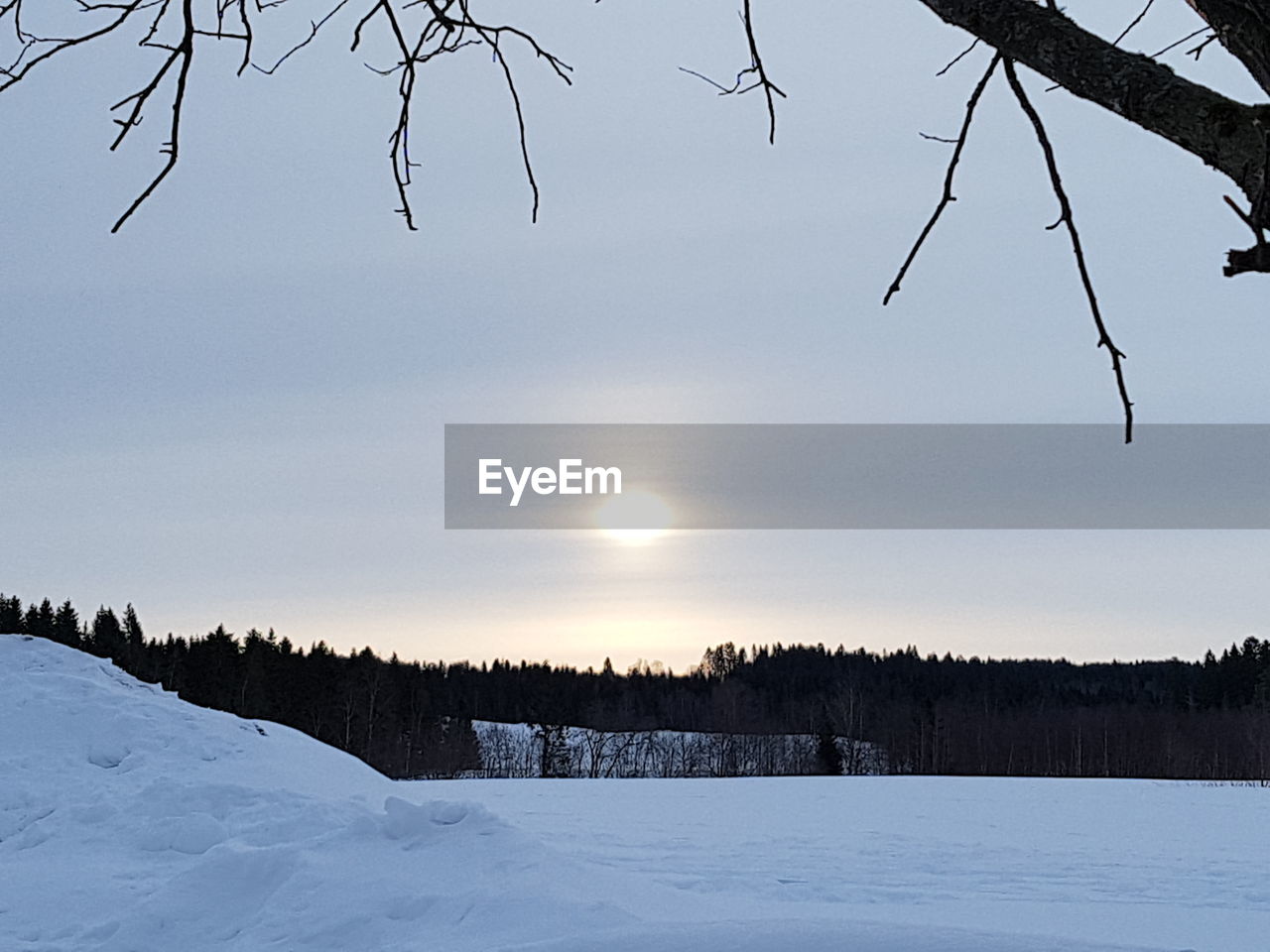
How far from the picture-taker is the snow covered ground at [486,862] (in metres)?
5.49

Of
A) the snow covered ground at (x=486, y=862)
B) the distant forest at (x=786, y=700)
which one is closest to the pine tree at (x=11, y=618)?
the distant forest at (x=786, y=700)

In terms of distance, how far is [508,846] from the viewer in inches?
256

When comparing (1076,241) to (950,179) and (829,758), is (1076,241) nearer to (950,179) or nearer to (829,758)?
(950,179)

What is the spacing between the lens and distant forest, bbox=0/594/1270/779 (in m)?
44.9

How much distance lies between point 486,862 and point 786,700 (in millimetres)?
61983

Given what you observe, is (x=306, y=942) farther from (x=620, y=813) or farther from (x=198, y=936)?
(x=620, y=813)

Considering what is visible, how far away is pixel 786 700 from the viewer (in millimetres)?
66688

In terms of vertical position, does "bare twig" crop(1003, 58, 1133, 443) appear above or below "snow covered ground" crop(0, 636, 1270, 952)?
above

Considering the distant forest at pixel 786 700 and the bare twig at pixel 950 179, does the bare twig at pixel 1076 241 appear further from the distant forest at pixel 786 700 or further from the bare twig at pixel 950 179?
the distant forest at pixel 786 700

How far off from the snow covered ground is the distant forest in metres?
Answer: 28.1

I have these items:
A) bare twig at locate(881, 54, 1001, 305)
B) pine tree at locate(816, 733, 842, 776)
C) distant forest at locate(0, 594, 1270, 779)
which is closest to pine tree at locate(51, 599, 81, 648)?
distant forest at locate(0, 594, 1270, 779)

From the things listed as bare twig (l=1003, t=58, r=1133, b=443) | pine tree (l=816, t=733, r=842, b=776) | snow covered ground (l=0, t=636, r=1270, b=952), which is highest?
bare twig (l=1003, t=58, r=1133, b=443)

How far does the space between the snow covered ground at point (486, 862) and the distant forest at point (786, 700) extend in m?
28.1

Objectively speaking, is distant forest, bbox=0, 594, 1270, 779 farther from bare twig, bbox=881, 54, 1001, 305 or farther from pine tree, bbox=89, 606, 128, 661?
bare twig, bbox=881, 54, 1001, 305
